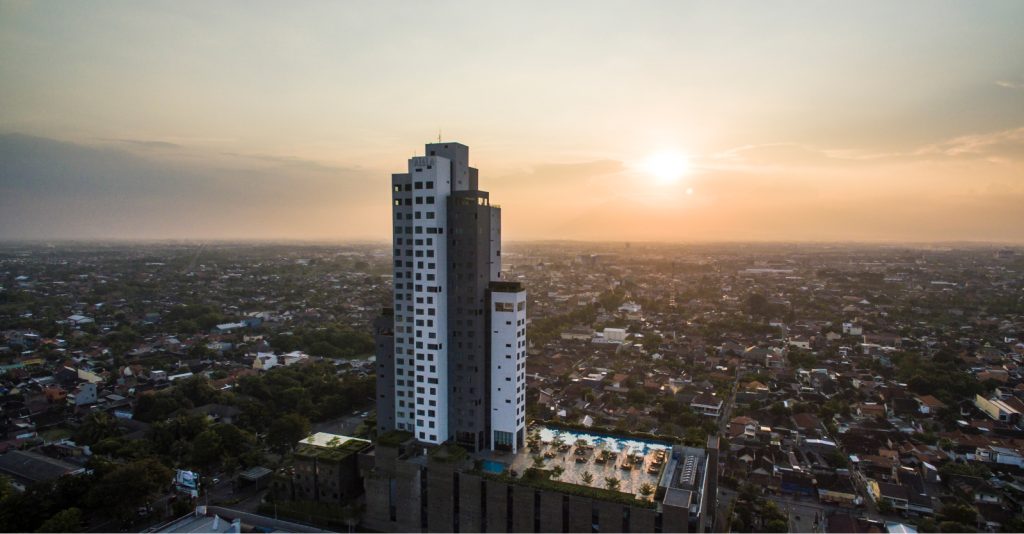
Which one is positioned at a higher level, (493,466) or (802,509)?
(493,466)

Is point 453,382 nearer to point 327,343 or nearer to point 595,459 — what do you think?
point 595,459

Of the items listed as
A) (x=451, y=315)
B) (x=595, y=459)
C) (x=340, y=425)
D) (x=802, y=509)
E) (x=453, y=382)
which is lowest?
(x=802, y=509)

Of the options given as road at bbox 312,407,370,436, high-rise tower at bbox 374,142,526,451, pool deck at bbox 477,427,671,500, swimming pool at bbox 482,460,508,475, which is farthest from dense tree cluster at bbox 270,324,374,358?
swimming pool at bbox 482,460,508,475

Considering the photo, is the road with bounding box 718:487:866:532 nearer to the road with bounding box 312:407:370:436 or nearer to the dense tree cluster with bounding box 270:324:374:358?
the road with bounding box 312:407:370:436

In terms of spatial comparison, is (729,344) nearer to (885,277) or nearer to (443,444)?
(443,444)

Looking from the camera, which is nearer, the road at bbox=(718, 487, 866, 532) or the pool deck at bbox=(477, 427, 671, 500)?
the pool deck at bbox=(477, 427, 671, 500)

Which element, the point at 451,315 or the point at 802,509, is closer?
the point at 451,315

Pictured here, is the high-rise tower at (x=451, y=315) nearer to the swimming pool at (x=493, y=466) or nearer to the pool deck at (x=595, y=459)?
the pool deck at (x=595, y=459)

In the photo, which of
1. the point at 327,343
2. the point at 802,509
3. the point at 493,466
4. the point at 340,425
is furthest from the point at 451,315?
the point at 327,343
